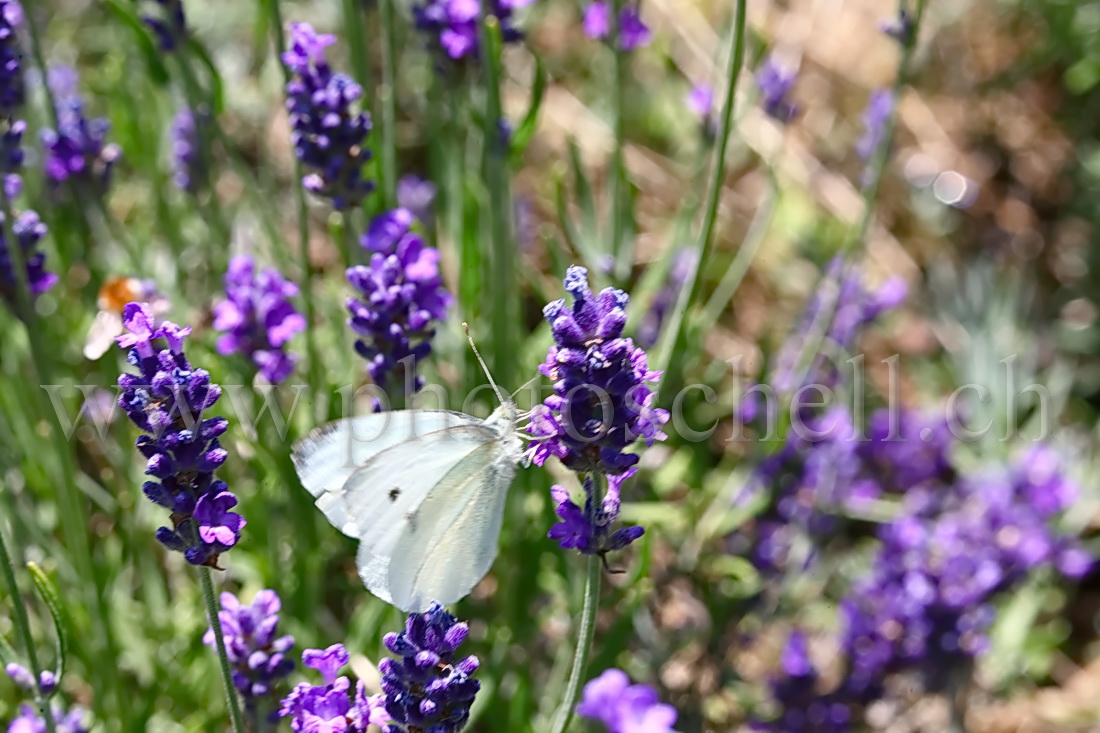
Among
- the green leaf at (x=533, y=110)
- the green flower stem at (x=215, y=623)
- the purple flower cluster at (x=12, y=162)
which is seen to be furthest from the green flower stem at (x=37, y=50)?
the green flower stem at (x=215, y=623)

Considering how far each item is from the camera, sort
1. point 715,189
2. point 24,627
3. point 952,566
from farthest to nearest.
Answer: point 952,566 → point 715,189 → point 24,627

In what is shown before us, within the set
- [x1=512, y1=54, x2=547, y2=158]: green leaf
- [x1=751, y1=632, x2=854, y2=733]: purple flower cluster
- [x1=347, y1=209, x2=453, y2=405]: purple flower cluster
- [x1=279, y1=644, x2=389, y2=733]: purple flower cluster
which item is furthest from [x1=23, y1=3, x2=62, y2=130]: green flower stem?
[x1=751, y1=632, x2=854, y2=733]: purple flower cluster

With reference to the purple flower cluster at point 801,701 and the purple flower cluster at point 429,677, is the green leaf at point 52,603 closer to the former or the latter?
the purple flower cluster at point 429,677

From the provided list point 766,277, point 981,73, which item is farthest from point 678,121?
point 981,73

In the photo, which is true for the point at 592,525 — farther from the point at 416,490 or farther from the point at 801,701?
the point at 801,701

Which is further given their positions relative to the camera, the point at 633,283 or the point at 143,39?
the point at 633,283

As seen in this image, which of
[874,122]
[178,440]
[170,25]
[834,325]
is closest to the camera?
[178,440]

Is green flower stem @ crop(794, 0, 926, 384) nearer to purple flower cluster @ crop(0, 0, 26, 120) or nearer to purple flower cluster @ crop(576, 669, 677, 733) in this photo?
purple flower cluster @ crop(576, 669, 677, 733)

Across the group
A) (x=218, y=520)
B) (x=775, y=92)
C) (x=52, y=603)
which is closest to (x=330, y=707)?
(x=218, y=520)
